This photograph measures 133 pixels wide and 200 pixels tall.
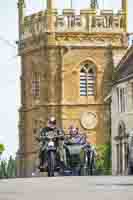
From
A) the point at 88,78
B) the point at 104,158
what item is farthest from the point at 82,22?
the point at 104,158

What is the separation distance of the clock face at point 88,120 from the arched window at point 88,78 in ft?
4.86

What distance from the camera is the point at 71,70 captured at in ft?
283

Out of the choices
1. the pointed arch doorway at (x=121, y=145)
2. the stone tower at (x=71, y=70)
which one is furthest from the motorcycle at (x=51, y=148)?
the stone tower at (x=71, y=70)

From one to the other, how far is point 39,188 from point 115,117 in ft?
176

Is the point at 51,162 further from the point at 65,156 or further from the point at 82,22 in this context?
the point at 82,22

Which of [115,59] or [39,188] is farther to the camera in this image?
[115,59]

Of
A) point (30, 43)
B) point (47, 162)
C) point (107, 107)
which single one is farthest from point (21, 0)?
point (47, 162)

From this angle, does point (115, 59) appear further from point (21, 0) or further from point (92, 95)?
point (21, 0)

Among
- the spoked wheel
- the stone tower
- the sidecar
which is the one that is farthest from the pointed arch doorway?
the spoked wheel

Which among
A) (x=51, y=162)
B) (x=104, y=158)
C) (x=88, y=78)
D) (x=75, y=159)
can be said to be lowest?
(x=51, y=162)

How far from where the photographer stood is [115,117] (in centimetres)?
7194

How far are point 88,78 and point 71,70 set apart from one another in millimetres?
1768

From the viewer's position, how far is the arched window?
8712cm

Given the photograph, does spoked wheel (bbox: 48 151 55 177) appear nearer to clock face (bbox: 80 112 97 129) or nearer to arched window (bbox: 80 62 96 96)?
clock face (bbox: 80 112 97 129)
